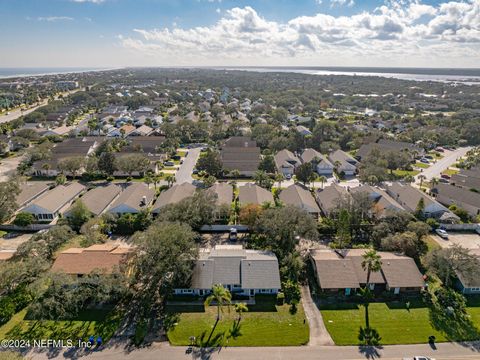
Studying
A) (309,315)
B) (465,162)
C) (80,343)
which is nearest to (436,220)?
(309,315)

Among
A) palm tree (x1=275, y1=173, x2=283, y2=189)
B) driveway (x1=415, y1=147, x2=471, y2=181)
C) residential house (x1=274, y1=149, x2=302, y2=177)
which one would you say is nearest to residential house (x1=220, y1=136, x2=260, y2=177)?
residential house (x1=274, y1=149, x2=302, y2=177)

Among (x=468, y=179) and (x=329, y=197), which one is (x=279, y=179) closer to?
(x=329, y=197)

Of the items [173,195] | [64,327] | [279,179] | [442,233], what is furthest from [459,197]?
[64,327]

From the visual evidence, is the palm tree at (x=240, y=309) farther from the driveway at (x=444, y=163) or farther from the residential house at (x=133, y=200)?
the driveway at (x=444, y=163)

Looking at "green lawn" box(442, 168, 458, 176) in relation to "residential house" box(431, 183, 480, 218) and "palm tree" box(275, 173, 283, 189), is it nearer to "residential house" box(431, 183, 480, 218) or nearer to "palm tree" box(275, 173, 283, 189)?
"residential house" box(431, 183, 480, 218)

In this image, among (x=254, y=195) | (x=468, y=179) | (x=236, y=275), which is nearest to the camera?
(x=236, y=275)

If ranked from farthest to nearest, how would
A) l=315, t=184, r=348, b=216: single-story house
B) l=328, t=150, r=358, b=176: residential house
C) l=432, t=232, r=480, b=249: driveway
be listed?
l=328, t=150, r=358, b=176: residential house < l=315, t=184, r=348, b=216: single-story house < l=432, t=232, r=480, b=249: driveway
